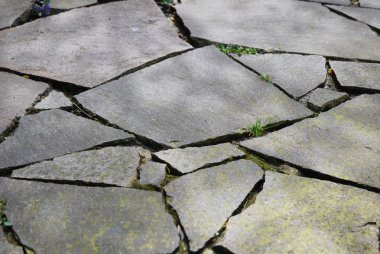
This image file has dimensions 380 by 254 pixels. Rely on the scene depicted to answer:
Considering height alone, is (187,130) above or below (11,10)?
below

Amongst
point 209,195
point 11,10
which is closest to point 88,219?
point 209,195

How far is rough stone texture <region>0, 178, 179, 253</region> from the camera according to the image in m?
1.38

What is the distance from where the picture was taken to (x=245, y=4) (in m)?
3.06

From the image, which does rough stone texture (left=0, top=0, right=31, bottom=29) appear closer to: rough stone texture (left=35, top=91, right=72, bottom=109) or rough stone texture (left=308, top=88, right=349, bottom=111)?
rough stone texture (left=35, top=91, right=72, bottom=109)

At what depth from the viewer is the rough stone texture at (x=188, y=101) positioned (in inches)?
75.0

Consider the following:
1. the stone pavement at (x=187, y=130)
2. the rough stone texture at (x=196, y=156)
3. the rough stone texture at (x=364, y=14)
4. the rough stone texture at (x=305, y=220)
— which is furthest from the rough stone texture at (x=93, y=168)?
the rough stone texture at (x=364, y=14)

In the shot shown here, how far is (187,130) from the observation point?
6.21ft

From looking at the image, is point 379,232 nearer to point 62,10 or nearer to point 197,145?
point 197,145

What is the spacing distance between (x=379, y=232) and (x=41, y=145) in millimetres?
1307

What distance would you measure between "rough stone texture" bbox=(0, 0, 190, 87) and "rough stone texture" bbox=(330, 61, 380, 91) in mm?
856

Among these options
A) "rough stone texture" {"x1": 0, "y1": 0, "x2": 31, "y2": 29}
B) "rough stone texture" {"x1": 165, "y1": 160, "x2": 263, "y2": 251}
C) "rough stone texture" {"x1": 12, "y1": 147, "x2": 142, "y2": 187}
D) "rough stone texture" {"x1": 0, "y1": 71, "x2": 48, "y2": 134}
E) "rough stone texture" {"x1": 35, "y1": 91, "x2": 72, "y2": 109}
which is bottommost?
"rough stone texture" {"x1": 165, "y1": 160, "x2": 263, "y2": 251}

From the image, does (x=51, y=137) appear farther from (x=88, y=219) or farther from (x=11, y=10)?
(x=11, y=10)

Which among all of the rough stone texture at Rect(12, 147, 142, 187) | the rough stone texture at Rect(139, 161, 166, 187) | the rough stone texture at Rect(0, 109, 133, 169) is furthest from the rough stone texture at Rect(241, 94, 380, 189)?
the rough stone texture at Rect(0, 109, 133, 169)

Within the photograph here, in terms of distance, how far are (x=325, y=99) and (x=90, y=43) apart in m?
1.33
